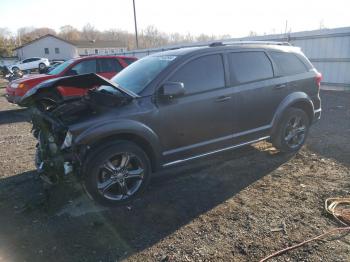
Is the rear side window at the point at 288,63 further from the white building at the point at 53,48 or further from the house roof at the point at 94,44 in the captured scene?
the house roof at the point at 94,44

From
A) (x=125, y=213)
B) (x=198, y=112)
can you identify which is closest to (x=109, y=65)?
(x=198, y=112)

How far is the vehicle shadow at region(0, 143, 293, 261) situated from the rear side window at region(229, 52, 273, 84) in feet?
4.57

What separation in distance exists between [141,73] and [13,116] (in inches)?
315

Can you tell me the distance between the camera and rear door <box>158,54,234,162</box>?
13.5 feet

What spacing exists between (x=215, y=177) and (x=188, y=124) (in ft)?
3.24

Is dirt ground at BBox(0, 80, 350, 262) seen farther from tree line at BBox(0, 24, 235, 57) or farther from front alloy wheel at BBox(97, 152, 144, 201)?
tree line at BBox(0, 24, 235, 57)

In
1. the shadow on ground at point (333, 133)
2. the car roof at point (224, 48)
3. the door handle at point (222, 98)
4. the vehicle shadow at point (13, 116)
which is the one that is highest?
the car roof at point (224, 48)

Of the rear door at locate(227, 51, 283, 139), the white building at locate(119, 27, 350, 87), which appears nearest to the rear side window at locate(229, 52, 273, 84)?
the rear door at locate(227, 51, 283, 139)

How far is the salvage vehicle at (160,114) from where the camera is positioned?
12.3 ft

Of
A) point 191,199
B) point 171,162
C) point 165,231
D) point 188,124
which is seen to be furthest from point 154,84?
point 165,231

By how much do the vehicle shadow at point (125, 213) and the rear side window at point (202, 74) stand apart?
1355 millimetres

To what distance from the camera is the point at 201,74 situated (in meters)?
4.35

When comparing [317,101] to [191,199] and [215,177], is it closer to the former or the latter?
[215,177]

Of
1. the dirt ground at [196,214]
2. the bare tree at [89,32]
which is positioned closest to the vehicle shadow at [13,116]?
the dirt ground at [196,214]
